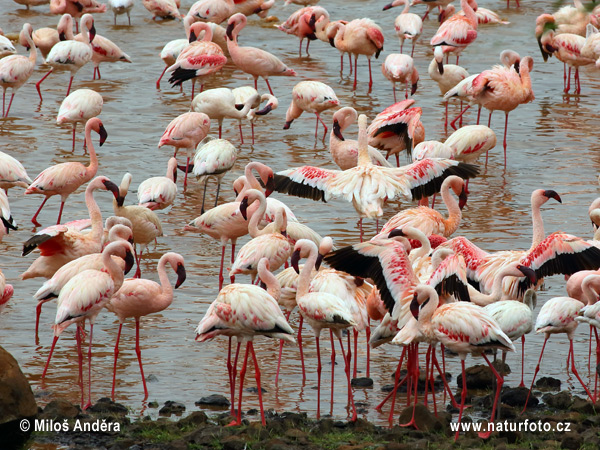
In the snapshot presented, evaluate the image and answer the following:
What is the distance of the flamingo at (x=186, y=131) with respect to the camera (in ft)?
38.8

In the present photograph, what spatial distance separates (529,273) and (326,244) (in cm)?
144

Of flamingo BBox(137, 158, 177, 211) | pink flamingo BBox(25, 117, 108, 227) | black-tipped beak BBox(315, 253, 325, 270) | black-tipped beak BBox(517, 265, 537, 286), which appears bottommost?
flamingo BBox(137, 158, 177, 211)

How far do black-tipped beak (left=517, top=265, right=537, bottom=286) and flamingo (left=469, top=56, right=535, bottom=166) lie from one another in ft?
21.1

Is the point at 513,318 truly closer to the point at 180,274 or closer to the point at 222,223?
the point at 180,274

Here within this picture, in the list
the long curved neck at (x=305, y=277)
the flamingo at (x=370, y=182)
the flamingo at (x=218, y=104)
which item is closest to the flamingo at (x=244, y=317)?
the long curved neck at (x=305, y=277)

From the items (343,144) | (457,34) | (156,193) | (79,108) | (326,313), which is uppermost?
(457,34)

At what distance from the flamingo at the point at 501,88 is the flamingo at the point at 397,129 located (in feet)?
4.85

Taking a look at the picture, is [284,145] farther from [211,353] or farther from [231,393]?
[231,393]

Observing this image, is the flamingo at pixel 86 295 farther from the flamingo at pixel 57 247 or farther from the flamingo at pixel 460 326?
the flamingo at pixel 460 326

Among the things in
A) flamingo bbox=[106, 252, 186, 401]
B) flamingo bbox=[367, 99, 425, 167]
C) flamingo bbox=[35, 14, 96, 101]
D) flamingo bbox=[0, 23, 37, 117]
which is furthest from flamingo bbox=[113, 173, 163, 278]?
flamingo bbox=[35, 14, 96, 101]

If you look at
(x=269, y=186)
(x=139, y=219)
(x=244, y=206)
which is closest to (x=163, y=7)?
(x=269, y=186)

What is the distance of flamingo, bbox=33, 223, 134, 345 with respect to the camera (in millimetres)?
7188

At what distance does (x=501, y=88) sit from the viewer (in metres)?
13.0

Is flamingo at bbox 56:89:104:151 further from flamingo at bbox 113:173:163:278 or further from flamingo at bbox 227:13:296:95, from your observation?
flamingo at bbox 113:173:163:278
